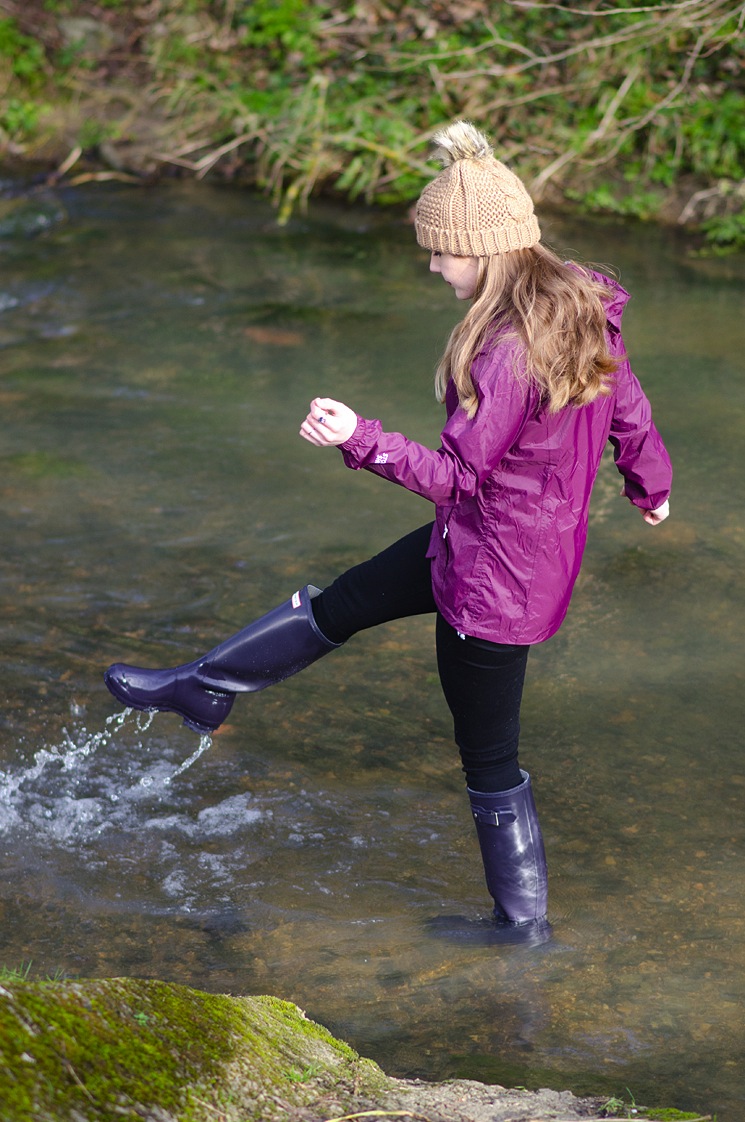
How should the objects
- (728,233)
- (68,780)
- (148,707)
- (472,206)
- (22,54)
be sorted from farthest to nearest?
(22,54) < (728,233) < (68,780) < (148,707) < (472,206)

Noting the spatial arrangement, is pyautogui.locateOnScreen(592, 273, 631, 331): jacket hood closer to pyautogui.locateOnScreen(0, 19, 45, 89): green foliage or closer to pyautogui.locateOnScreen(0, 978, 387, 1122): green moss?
pyautogui.locateOnScreen(0, 978, 387, 1122): green moss

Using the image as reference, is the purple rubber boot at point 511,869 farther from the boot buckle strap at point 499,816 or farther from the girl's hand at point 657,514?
the girl's hand at point 657,514

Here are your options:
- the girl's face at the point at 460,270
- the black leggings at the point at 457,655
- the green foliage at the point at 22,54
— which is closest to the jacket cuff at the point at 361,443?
the girl's face at the point at 460,270

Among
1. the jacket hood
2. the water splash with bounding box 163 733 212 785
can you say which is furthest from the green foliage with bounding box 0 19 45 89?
the jacket hood

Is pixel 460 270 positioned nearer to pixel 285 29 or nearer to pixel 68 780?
pixel 68 780

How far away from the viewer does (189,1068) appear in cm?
197

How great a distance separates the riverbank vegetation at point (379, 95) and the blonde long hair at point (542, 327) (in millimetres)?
5994

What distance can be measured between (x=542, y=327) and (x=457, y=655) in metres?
0.80

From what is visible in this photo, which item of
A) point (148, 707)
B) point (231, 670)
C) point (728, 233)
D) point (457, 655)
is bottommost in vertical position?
point (728, 233)

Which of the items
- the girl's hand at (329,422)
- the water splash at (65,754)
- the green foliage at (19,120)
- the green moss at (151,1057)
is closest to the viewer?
the green moss at (151,1057)

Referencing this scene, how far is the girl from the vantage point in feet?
8.36

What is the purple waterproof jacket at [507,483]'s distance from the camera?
2541mm

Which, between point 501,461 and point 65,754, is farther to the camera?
point 65,754

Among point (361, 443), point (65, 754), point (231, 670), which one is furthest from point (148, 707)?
point (361, 443)
